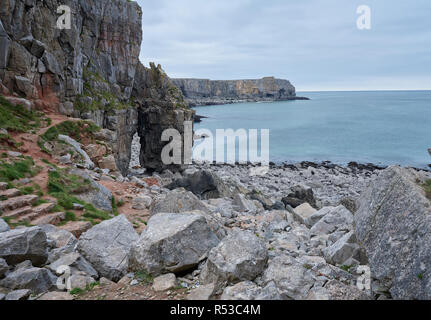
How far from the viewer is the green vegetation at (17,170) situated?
13164mm

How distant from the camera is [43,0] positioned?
27312 millimetres

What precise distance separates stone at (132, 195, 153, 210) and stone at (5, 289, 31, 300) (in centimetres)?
994

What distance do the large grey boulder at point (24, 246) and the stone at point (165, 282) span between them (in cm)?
305

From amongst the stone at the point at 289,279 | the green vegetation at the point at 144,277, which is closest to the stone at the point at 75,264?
the green vegetation at the point at 144,277

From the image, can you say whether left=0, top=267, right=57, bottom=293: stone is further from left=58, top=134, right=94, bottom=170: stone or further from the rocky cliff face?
the rocky cliff face

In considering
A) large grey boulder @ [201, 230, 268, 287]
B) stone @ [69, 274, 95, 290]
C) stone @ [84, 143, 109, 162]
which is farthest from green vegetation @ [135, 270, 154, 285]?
stone @ [84, 143, 109, 162]

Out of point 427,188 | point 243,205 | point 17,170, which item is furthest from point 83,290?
point 243,205

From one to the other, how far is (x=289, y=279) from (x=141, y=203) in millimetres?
11714

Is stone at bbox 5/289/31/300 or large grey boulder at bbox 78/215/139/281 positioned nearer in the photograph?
stone at bbox 5/289/31/300

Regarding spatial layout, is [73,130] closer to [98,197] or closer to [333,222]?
[98,197]

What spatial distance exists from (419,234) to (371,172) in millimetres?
55240

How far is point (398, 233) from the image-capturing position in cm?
550

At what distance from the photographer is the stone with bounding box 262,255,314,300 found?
18.9 feet
